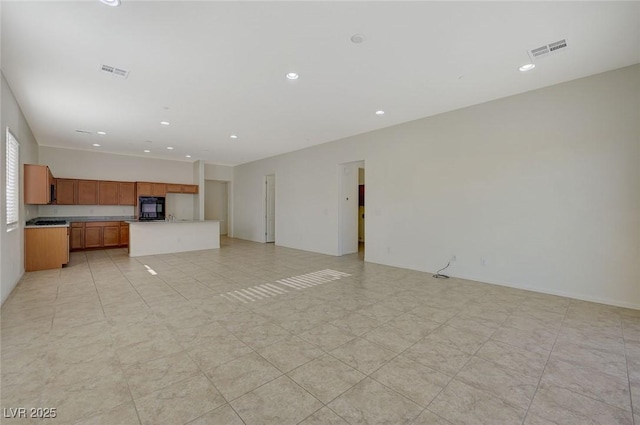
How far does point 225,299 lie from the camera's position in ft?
12.2

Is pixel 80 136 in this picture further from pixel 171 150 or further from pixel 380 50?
pixel 380 50

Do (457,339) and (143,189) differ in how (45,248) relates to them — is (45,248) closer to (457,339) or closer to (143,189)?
(143,189)

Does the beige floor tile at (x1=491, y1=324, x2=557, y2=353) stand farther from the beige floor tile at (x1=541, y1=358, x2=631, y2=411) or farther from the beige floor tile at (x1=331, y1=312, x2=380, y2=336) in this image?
the beige floor tile at (x1=331, y1=312, x2=380, y2=336)

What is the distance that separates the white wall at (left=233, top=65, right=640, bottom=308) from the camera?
3.46m

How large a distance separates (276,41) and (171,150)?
6.64m

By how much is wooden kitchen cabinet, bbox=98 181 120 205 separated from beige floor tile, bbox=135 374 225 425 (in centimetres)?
868

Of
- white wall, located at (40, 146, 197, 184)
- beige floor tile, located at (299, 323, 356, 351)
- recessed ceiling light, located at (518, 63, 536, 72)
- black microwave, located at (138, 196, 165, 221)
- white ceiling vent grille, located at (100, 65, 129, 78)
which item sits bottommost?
beige floor tile, located at (299, 323, 356, 351)

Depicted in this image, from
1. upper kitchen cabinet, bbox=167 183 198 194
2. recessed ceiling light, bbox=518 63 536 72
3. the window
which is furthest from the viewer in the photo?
upper kitchen cabinet, bbox=167 183 198 194

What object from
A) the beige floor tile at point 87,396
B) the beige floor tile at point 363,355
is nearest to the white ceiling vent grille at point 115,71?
the beige floor tile at point 87,396

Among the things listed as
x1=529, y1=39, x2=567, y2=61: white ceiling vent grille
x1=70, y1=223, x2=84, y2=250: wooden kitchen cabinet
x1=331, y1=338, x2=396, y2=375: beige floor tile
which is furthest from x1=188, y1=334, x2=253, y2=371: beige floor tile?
x1=70, y1=223, x2=84, y2=250: wooden kitchen cabinet

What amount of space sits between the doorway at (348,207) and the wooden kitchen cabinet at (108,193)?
7.09 metres

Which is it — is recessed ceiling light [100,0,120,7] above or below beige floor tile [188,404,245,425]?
above

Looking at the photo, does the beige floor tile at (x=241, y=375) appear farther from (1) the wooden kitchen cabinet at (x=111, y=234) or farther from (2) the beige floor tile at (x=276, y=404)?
(1) the wooden kitchen cabinet at (x=111, y=234)

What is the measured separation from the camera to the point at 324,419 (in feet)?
5.31
